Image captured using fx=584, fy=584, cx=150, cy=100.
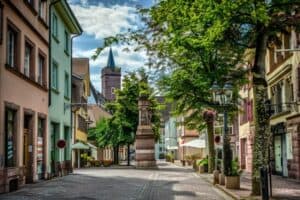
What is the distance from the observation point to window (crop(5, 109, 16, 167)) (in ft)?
72.6

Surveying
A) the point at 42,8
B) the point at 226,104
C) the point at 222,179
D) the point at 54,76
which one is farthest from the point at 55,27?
the point at 222,179

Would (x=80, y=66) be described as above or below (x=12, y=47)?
above

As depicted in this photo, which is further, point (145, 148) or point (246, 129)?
point (145, 148)

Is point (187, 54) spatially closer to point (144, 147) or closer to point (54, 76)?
point (54, 76)

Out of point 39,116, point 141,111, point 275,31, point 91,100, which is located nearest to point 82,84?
point 141,111

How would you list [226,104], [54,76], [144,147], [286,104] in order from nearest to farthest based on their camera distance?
[226,104], [54,76], [286,104], [144,147]

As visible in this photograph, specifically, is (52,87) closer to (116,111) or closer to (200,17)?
(200,17)

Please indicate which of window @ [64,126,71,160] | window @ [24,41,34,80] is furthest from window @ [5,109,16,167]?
window @ [64,126,71,160]

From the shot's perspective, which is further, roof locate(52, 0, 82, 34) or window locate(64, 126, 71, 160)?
window locate(64, 126, 71, 160)

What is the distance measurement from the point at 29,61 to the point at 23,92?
2533 mm

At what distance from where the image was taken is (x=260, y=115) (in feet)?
60.2

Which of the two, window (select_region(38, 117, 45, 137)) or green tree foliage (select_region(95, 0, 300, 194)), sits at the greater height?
green tree foliage (select_region(95, 0, 300, 194))

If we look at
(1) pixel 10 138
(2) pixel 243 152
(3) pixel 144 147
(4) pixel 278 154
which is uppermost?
(1) pixel 10 138

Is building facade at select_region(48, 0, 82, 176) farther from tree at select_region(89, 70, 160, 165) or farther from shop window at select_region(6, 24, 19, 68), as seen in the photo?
tree at select_region(89, 70, 160, 165)
